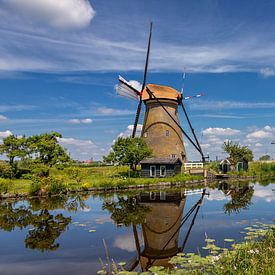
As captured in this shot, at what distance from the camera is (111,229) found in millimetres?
11742

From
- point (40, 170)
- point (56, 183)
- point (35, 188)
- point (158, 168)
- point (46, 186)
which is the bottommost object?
point (35, 188)

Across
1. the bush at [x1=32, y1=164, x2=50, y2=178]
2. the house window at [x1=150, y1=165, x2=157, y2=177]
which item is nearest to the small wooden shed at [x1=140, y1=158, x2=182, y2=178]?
the house window at [x1=150, y1=165, x2=157, y2=177]

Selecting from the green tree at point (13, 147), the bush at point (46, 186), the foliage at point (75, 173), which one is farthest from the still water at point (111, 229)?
the green tree at point (13, 147)

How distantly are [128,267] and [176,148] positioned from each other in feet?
93.2

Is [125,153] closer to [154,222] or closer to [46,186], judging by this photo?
[46,186]

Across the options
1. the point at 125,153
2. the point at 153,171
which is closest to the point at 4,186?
the point at 125,153

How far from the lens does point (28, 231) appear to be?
1155 cm

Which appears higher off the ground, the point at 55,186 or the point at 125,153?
the point at 125,153

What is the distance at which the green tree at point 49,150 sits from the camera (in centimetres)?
2664

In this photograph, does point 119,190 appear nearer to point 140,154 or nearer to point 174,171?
point 140,154

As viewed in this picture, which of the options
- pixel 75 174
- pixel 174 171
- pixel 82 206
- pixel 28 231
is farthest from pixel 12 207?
pixel 174 171

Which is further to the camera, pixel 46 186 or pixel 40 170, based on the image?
pixel 40 170

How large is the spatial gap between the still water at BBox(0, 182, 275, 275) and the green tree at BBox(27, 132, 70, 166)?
767 centimetres

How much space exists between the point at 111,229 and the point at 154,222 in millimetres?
1855
